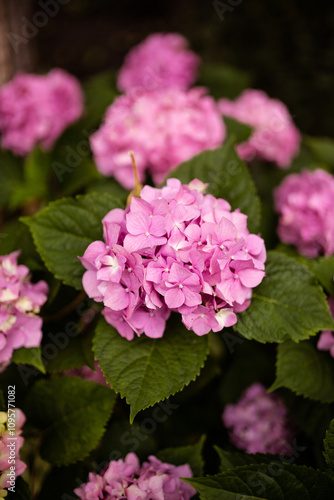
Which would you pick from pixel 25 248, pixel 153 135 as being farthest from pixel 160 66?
pixel 25 248

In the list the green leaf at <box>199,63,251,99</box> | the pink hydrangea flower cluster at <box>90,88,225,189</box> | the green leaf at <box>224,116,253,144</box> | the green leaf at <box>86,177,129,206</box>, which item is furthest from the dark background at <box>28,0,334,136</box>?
the green leaf at <box>86,177,129,206</box>

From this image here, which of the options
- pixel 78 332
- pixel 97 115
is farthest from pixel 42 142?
pixel 78 332

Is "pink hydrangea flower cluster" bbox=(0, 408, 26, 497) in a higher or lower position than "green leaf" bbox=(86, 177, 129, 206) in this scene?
lower

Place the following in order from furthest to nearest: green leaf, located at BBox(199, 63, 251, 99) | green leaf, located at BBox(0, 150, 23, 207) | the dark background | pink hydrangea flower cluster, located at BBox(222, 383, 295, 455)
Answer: green leaf, located at BBox(199, 63, 251, 99), the dark background, green leaf, located at BBox(0, 150, 23, 207), pink hydrangea flower cluster, located at BBox(222, 383, 295, 455)

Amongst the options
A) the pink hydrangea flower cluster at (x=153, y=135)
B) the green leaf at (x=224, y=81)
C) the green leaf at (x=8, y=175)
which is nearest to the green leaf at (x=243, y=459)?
the pink hydrangea flower cluster at (x=153, y=135)

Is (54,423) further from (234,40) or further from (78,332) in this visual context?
(234,40)

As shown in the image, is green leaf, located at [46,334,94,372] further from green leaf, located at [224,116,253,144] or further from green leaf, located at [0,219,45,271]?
green leaf, located at [224,116,253,144]
